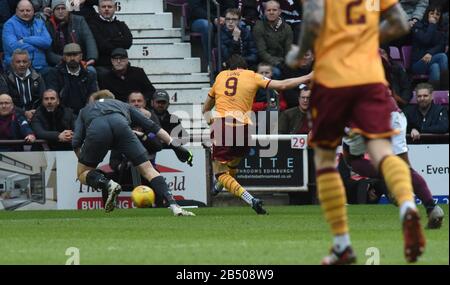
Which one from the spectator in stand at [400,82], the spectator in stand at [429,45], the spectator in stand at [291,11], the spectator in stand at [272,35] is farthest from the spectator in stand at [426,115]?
the spectator in stand at [291,11]

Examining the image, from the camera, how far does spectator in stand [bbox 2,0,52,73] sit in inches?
848

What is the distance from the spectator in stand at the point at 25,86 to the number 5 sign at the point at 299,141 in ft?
13.6

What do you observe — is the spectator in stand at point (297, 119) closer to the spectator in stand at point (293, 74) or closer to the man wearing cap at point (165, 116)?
the spectator in stand at point (293, 74)

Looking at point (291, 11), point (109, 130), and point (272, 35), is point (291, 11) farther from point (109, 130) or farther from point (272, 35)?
point (109, 130)

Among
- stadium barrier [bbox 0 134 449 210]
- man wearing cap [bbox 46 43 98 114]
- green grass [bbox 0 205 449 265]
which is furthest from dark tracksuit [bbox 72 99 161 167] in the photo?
man wearing cap [bbox 46 43 98 114]

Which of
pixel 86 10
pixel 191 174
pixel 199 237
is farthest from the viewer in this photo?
pixel 86 10

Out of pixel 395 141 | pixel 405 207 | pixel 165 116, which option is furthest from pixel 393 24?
pixel 165 116

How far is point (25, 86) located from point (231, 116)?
14.9 ft

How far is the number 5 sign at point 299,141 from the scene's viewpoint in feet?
67.5

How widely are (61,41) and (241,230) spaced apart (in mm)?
8867

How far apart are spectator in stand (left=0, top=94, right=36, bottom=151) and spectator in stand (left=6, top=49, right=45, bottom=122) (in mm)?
257

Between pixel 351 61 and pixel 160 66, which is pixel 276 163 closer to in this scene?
pixel 160 66

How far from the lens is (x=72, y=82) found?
2127cm

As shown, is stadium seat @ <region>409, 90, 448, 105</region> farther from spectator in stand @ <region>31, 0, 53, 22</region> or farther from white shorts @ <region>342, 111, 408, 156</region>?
white shorts @ <region>342, 111, 408, 156</region>
